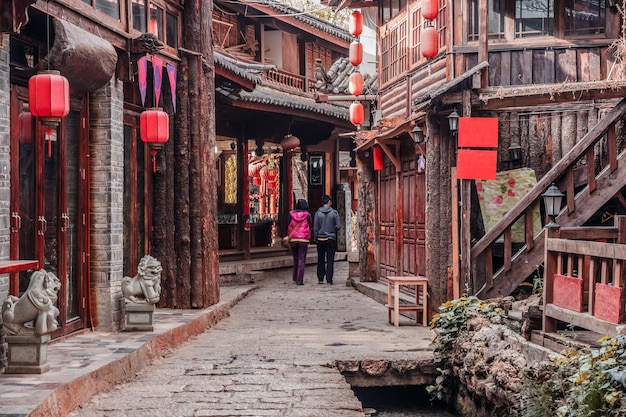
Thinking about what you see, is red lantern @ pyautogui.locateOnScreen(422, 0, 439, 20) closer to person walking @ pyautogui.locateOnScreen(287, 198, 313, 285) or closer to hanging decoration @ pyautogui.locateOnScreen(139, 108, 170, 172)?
hanging decoration @ pyautogui.locateOnScreen(139, 108, 170, 172)

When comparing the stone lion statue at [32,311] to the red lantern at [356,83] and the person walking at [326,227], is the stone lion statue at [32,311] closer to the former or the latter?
the person walking at [326,227]

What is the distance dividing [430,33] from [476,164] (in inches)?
124

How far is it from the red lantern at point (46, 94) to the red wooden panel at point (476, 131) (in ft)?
19.0

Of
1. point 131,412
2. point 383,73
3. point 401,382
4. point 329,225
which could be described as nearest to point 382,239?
point 329,225

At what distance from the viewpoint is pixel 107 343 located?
31.2 feet

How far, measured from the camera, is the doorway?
28.6 ft

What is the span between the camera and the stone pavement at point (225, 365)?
23.3 feet

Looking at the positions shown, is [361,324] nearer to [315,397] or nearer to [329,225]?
[315,397]

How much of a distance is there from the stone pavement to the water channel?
26.8 inches

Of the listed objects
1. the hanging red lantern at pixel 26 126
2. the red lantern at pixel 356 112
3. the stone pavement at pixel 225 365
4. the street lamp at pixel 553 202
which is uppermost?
the red lantern at pixel 356 112

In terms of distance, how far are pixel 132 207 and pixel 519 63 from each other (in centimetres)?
636

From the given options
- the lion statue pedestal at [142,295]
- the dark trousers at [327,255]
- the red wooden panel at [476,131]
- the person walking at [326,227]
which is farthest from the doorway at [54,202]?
the dark trousers at [327,255]

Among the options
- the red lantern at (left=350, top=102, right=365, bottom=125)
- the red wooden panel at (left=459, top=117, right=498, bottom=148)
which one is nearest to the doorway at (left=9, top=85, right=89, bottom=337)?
the red wooden panel at (left=459, top=117, right=498, bottom=148)

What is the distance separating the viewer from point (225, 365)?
9273mm
